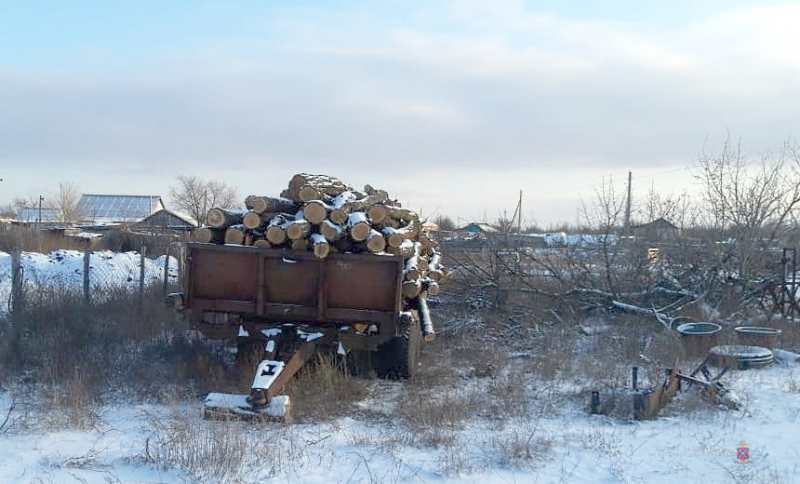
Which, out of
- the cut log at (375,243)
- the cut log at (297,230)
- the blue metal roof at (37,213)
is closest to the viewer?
the cut log at (297,230)

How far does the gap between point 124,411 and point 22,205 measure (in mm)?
91354

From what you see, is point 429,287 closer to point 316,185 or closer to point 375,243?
point 375,243

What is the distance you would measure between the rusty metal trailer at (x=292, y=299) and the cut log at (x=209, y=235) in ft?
0.55

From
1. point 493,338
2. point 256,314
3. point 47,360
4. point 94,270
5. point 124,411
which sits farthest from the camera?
point 94,270

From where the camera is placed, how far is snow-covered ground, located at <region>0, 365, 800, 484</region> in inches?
187

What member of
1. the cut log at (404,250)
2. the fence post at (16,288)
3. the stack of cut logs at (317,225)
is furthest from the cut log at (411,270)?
the fence post at (16,288)

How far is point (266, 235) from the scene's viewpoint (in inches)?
280

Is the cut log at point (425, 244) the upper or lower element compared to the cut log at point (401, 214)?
lower

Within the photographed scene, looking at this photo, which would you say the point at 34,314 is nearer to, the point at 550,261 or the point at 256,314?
the point at 256,314

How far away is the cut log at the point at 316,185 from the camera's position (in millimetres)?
7473

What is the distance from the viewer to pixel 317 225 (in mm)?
7133

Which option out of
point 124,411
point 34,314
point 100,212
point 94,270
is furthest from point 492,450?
point 100,212

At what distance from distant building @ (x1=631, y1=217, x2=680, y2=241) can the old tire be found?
21.1 ft

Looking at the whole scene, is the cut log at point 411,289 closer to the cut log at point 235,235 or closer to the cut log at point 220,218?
the cut log at point 235,235
